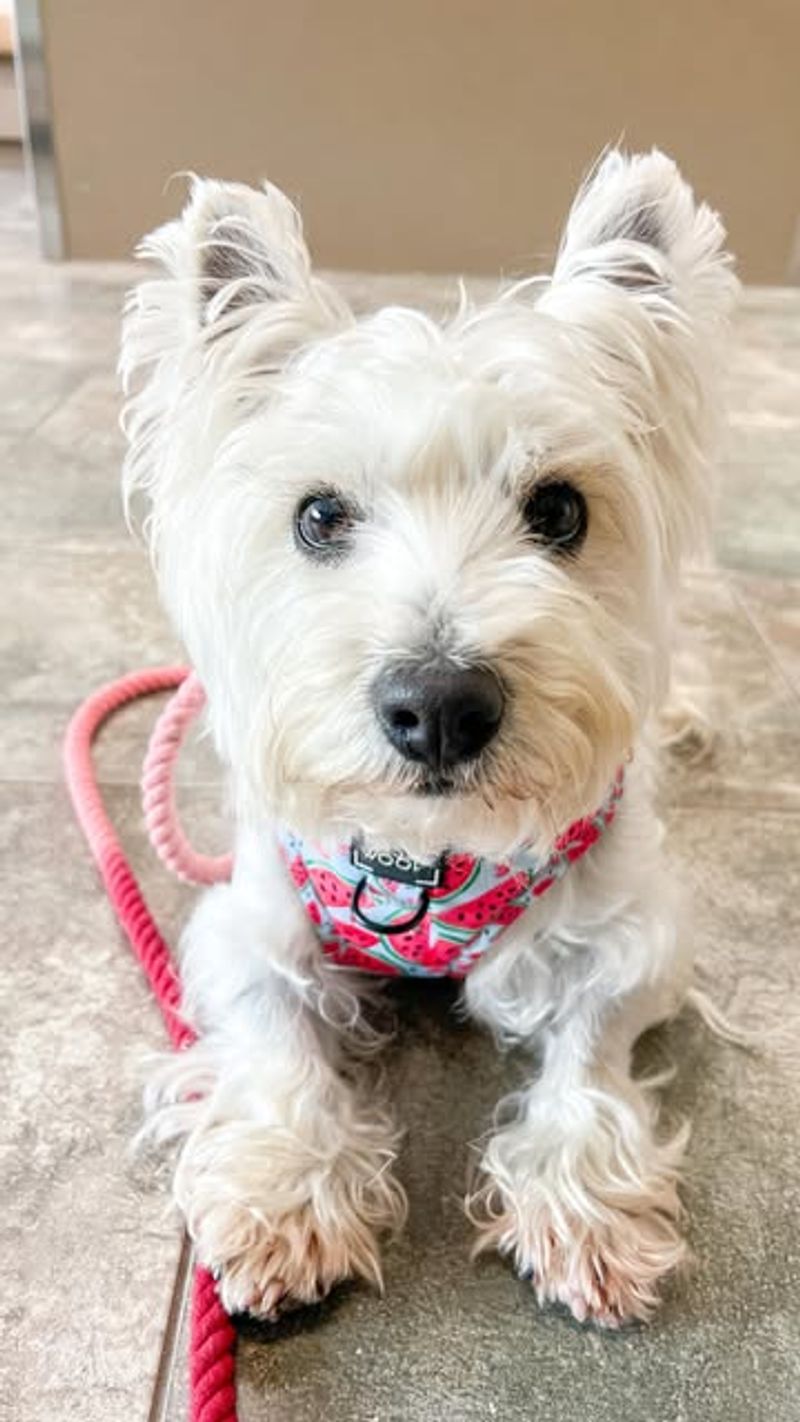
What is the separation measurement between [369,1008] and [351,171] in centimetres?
491

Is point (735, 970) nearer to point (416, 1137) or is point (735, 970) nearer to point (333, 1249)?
point (416, 1137)

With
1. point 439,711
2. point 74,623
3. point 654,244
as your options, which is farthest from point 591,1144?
point 74,623

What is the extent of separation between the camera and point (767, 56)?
213 inches

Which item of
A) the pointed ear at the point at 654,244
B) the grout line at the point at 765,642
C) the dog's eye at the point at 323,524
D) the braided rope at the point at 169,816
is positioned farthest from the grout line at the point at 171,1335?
the grout line at the point at 765,642

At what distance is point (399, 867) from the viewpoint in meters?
1.38

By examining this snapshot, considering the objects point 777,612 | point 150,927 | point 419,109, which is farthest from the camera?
point 419,109

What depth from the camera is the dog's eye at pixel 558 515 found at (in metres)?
1.26

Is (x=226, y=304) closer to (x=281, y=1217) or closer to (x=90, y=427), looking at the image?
(x=281, y=1217)

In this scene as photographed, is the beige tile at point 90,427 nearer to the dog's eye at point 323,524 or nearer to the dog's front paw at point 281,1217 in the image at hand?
the dog's eye at point 323,524

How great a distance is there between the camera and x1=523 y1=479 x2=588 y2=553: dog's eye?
1263 mm

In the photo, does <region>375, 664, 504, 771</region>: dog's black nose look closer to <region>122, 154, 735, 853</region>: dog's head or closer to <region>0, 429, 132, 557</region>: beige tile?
<region>122, 154, 735, 853</region>: dog's head

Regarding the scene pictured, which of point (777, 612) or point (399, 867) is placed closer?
point (399, 867)

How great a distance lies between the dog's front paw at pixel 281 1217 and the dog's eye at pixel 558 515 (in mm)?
716

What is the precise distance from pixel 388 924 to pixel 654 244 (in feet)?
2.60
